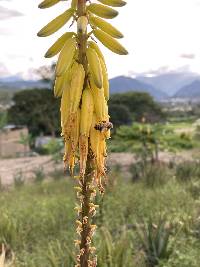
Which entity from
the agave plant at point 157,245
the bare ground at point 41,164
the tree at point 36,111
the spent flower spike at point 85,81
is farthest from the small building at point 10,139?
the spent flower spike at point 85,81

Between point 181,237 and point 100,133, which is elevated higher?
point 100,133

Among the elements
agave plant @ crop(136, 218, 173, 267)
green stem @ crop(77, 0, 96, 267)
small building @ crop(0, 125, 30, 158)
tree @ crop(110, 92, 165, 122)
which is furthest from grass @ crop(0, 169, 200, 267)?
tree @ crop(110, 92, 165, 122)

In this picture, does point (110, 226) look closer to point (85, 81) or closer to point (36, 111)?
point (85, 81)

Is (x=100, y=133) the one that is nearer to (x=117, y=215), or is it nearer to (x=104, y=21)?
(x=104, y=21)

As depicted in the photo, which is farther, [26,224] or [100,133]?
[26,224]

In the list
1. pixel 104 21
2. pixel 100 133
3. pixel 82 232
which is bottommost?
pixel 82 232

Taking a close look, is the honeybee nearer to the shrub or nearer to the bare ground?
the shrub

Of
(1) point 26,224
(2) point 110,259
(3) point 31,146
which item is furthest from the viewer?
(3) point 31,146

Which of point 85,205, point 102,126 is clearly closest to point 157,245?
point 85,205

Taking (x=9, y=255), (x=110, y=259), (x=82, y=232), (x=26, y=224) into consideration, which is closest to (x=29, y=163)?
(x=26, y=224)
